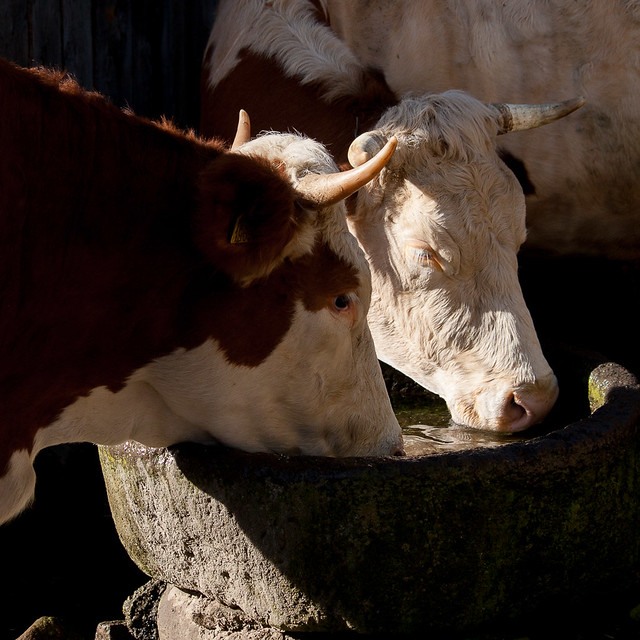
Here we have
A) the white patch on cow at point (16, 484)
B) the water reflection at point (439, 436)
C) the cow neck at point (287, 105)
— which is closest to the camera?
the white patch on cow at point (16, 484)

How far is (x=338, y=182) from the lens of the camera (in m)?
2.61

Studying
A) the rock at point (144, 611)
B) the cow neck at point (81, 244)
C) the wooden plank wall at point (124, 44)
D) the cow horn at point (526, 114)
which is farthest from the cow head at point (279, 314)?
the wooden plank wall at point (124, 44)

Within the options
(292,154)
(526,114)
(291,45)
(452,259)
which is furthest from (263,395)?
(291,45)

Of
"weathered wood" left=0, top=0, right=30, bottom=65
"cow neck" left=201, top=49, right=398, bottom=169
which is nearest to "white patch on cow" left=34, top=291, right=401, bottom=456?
"cow neck" left=201, top=49, right=398, bottom=169

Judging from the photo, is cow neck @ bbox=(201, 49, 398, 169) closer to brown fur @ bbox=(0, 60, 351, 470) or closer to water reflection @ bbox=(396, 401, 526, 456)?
water reflection @ bbox=(396, 401, 526, 456)

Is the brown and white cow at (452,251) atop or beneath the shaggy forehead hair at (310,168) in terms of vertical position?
beneath

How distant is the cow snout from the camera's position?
4.02m

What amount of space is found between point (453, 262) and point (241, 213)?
1.97 meters

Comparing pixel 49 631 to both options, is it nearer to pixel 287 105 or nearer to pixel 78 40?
pixel 287 105

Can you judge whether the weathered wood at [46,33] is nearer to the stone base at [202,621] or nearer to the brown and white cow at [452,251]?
the brown and white cow at [452,251]

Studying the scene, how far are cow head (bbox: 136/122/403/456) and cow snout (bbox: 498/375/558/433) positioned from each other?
3.95 feet

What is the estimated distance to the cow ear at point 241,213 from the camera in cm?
238

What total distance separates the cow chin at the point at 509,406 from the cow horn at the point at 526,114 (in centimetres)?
129

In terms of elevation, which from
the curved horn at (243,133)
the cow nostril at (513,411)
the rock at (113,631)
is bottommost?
the rock at (113,631)
